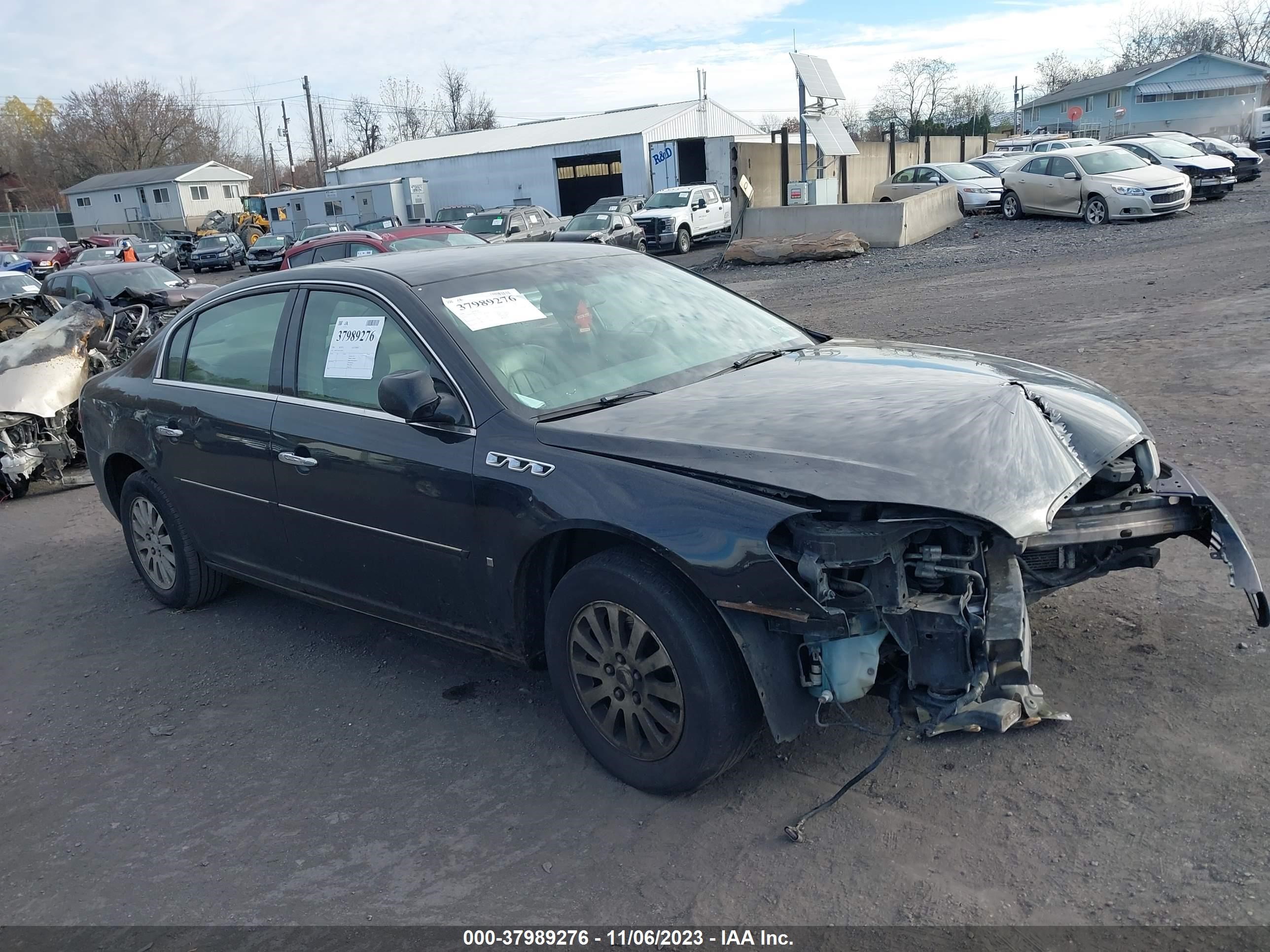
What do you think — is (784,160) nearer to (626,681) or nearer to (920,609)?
(626,681)

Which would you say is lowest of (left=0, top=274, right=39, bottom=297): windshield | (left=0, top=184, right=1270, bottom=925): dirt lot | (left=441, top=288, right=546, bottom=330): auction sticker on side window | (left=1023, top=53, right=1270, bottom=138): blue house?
(left=0, top=184, right=1270, bottom=925): dirt lot

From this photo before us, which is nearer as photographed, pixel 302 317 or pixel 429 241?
pixel 302 317

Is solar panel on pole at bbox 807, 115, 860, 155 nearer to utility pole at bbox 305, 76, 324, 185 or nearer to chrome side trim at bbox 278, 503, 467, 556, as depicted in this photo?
chrome side trim at bbox 278, 503, 467, 556

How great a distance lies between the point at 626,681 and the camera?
10.9 feet

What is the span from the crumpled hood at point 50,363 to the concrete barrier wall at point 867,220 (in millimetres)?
15232

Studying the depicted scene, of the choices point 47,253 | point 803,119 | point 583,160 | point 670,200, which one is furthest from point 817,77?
point 47,253

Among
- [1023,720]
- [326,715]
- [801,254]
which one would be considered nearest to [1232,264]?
[801,254]

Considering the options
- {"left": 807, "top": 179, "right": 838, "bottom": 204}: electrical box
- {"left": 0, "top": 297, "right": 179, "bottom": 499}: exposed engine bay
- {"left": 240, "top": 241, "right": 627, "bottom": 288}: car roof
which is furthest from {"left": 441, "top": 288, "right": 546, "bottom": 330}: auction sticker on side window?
{"left": 807, "top": 179, "right": 838, "bottom": 204}: electrical box

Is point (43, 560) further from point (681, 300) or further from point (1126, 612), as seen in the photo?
point (1126, 612)

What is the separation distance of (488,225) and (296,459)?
25.0m

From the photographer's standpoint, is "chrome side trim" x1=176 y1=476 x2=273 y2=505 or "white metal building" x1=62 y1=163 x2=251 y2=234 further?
"white metal building" x1=62 y1=163 x2=251 y2=234

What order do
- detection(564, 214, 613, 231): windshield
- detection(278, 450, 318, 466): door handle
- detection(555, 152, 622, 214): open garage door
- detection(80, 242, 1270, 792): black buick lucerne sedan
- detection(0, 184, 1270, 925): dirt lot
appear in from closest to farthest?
detection(0, 184, 1270, 925): dirt lot
detection(80, 242, 1270, 792): black buick lucerne sedan
detection(278, 450, 318, 466): door handle
detection(564, 214, 613, 231): windshield
detection(555, 152, 622, 214): open garage door

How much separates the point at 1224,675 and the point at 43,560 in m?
6.99

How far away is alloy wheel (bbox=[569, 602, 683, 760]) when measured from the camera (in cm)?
323
